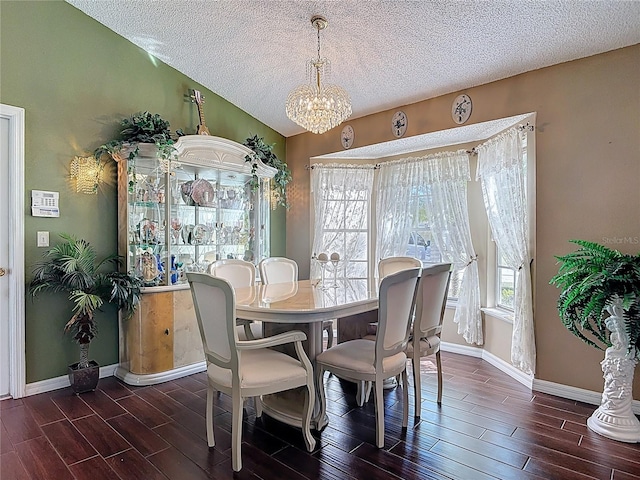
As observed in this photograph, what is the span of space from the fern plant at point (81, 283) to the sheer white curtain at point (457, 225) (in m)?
3.19

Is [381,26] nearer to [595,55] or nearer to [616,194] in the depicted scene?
[595,55]

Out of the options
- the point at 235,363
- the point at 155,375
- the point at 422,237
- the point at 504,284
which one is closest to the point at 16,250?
the point at 155,375

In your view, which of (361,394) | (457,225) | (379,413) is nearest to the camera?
(379,413)

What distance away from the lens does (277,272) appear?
3.65 m

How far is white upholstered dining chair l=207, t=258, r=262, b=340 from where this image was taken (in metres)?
3.01

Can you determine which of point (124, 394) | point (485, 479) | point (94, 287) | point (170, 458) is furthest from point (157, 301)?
point (485, 479)

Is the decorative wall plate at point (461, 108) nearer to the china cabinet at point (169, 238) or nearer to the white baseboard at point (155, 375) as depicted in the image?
the china cabinet at point (169, 238)

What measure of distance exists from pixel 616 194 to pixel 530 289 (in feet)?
3.07

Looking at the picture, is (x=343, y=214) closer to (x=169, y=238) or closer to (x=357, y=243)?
(x=357, y=243)

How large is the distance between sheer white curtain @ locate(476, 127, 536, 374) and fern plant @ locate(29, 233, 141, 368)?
10.8 feet

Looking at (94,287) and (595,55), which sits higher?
(595,55)

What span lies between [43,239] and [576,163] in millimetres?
4290

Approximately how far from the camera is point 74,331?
10.5ft

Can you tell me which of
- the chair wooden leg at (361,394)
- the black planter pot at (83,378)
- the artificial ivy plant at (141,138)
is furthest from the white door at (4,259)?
the chair wooden leg at (361,394)
